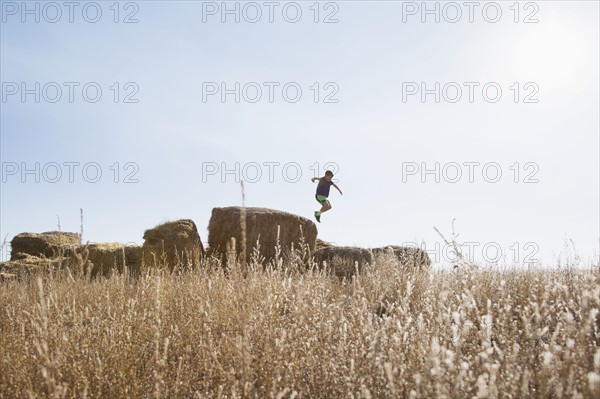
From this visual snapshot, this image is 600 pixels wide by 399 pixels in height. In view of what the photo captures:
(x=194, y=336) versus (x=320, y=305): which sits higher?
(x=320, y=305)

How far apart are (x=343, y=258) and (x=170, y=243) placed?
411 centimetres

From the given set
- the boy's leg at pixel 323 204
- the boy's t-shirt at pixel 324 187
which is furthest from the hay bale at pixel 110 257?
the boy's t-shirt at pixel 324 187

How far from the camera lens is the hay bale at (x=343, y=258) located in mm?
12117

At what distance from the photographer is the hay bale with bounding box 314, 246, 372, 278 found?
12117 mm

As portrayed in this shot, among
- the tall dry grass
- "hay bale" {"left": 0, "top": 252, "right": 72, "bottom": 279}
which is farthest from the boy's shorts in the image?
the tall dry grass

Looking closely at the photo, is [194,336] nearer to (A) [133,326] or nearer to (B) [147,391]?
(A) [133,326]

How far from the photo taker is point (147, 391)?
3.30m

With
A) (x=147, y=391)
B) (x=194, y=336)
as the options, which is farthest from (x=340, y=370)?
A: (x=194, y=336)

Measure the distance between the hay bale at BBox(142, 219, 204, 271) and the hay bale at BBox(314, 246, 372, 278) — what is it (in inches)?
121

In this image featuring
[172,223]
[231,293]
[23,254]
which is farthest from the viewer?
[23,254]

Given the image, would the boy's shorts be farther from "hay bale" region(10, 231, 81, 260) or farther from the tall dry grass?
the tall dry grass

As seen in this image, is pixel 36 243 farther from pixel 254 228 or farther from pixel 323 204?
pixel 323 204

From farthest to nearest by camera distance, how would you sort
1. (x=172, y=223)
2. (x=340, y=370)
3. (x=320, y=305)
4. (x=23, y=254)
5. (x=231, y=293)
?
(x=23, y=254) → (x=172, y=223) → (x=231, y=293) → (x=320, y=305) → (x=340, y=370)

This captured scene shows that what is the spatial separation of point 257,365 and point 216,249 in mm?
9582
